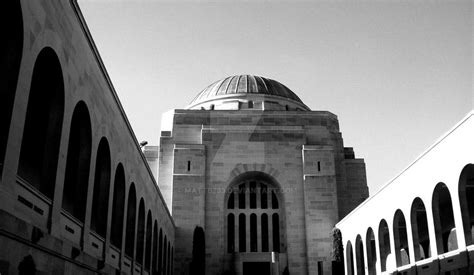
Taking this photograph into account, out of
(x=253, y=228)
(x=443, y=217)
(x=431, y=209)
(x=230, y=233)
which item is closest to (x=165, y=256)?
(x=230, y=233)

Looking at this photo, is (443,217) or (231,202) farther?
(231,202)

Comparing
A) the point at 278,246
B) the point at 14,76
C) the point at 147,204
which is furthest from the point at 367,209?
the point at 14,76

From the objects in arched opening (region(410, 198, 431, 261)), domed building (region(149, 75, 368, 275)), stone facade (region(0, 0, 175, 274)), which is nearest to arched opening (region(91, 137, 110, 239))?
stone facade (region(0, 0, 175, 274))

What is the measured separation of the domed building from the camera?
35250 millimetres

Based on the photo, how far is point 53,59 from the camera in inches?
440

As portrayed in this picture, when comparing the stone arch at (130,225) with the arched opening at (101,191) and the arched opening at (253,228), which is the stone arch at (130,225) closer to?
the arched opening at (101,191)

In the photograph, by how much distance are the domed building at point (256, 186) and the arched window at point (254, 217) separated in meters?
0.07

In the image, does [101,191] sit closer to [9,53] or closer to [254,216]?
[9,53]

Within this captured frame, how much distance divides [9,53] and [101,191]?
8007 millimetres

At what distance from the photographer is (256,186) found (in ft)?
124

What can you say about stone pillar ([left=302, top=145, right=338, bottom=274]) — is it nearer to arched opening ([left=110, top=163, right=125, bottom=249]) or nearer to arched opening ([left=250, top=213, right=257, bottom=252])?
arched opening ([left=250, top=213, right=257, bottom=252])

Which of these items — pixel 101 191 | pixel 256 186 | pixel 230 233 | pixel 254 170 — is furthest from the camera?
pixel 256 186

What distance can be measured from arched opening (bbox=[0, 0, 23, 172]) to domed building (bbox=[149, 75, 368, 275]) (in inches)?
1084

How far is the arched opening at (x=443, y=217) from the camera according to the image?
62.7 ft
